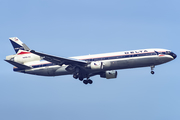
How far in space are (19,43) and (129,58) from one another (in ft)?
82.8

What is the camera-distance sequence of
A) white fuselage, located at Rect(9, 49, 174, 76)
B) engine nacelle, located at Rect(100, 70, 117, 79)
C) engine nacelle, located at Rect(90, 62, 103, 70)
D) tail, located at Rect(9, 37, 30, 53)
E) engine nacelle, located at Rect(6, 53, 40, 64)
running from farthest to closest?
1. tail, located at Rect(9, 37, 30, 53)
2. engine nacelle, located at Rect(6, 53, 40, 64)
3. engine nacelle, located at Rect(100, 70, 117, 79)
4. white fuselage, located at Rect(9, 49, 174, 76)
5. engine nacelle, located at Rect(90, 62, 103, 70)

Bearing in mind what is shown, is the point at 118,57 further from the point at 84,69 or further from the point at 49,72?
the point at 49,72

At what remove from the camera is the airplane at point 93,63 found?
59.1 m

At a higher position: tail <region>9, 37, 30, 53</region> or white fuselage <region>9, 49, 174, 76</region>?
tail <region>9, 37, 30, 53</region>

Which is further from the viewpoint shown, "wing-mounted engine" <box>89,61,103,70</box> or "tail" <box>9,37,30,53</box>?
"tail" <box>9,37,30,53</box>

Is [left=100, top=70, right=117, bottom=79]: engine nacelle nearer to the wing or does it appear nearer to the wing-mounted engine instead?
the wing-mounted engine

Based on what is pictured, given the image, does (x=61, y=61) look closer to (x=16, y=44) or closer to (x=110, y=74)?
(x=110, y=74)

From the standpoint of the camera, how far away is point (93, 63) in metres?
59.2

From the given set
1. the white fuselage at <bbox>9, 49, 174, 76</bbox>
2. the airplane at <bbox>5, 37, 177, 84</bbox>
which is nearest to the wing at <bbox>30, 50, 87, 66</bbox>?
the airplane at <bbox>5, 37, 177, 84</bbox>

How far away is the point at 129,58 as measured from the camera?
194 feet

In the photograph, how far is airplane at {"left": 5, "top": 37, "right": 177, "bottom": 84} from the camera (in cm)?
5909

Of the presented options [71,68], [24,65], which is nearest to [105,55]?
[71,68]

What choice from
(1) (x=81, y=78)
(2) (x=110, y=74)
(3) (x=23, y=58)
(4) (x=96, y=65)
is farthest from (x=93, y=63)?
(3) (x=23, y=58)

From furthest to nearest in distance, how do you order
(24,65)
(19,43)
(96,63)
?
(19,43) → (24,65) → (96,63)
